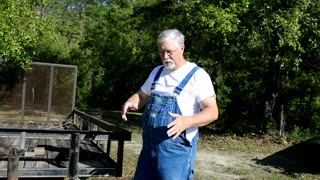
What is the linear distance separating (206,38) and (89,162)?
831 cm

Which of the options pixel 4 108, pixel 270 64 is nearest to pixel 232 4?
pixel 270 64

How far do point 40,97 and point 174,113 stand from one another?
8.43 metres

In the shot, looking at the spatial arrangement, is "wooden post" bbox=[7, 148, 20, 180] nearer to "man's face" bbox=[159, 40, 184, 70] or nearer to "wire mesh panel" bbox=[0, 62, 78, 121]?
"man's face" bbox=[159, 40, 184, 70]

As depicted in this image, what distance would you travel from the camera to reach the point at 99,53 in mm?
28953

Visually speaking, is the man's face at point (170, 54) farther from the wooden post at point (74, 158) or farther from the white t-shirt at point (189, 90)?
the wooden post at point (74, 158)

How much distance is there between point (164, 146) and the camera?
290cm

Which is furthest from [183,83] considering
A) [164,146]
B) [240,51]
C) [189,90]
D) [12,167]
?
[240,51]

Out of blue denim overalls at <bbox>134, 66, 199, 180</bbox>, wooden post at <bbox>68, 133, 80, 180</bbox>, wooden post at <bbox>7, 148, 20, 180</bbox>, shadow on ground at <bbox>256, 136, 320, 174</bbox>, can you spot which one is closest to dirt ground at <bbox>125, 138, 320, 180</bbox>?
shadow on ground at <bbox>256, 136, 320, 174</bbox>

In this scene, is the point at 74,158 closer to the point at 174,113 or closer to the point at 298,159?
the point at 174,113

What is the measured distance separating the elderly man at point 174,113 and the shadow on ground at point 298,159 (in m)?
7.00

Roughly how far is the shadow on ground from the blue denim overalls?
22.9 feet

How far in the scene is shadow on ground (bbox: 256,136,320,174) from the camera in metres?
9.85

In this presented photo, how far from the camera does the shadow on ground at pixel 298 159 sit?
388 inches

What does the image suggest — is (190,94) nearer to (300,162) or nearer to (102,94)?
(300,162)
